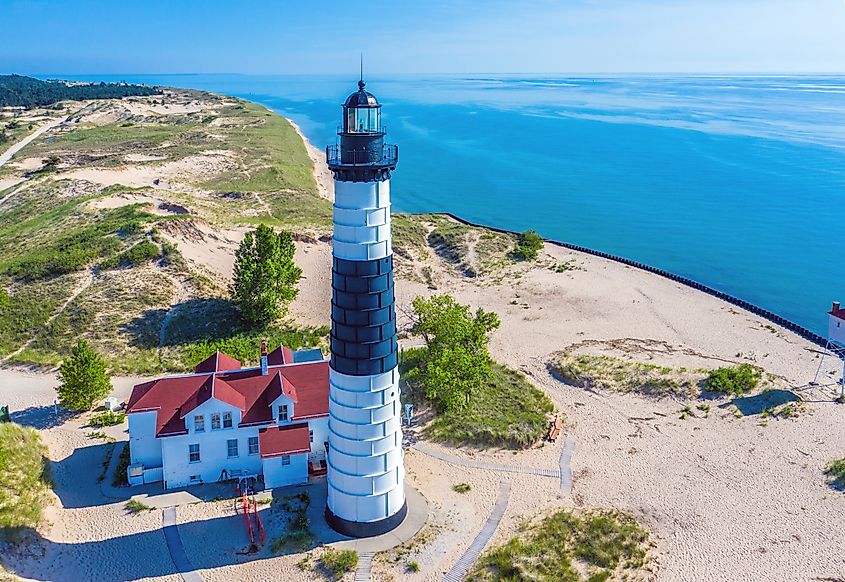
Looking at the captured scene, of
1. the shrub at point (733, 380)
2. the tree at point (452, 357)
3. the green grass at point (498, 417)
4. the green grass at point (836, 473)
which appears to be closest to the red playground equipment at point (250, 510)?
the green grass at point (498, 417)

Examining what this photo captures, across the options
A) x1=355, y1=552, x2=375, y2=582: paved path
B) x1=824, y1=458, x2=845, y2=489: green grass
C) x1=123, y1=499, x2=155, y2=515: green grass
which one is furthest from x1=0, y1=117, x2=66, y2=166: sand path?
x1=824, y1=458, x2=845, y2=489: green grass

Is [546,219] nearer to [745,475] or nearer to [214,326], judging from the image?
[214,326]

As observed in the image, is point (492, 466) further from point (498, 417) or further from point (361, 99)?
point (361, 99)

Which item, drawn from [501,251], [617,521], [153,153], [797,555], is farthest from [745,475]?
[153,153]

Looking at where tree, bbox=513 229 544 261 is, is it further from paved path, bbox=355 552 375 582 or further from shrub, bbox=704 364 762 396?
paved path, bbox=355 552 375 582

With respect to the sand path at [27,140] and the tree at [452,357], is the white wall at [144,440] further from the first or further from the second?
the sand path at [27,140]

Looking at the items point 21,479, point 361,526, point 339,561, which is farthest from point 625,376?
point 21,479
